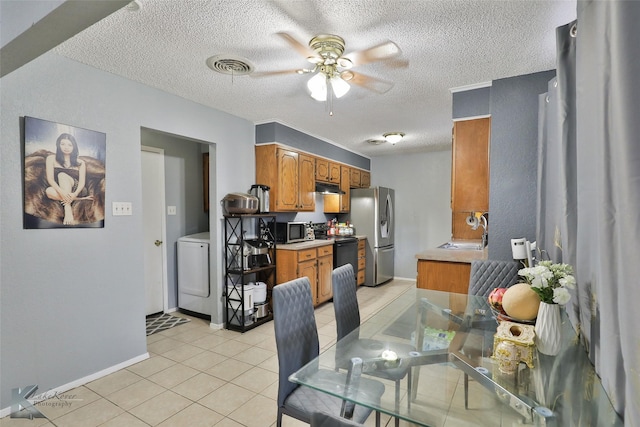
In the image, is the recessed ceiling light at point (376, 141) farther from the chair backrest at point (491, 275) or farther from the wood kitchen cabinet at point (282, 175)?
the chair backrest at point (491, 275)

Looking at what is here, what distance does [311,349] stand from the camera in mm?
1810

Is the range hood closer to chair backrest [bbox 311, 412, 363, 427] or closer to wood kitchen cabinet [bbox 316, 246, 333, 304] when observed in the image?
wood kitchen cabinet [bbox 316, 246, 333, 304]

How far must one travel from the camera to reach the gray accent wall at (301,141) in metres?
3.92

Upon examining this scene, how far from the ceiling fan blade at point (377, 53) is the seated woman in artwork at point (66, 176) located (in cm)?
217

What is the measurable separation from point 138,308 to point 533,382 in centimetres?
295

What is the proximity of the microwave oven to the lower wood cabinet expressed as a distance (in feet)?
6.27

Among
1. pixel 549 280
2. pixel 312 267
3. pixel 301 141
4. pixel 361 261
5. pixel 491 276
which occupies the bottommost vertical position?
pixel 361 261

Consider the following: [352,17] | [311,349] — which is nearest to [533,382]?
[311,349]

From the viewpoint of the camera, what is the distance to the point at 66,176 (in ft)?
7.52

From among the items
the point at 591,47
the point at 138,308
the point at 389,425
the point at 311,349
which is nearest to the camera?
the point at 591,47

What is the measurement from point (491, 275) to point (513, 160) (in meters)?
1.01

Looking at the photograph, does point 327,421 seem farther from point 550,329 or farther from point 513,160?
point 513,160

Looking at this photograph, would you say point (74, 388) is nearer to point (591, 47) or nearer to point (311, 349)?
point (311, 349)

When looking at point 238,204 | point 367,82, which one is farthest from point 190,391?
point 367,82
